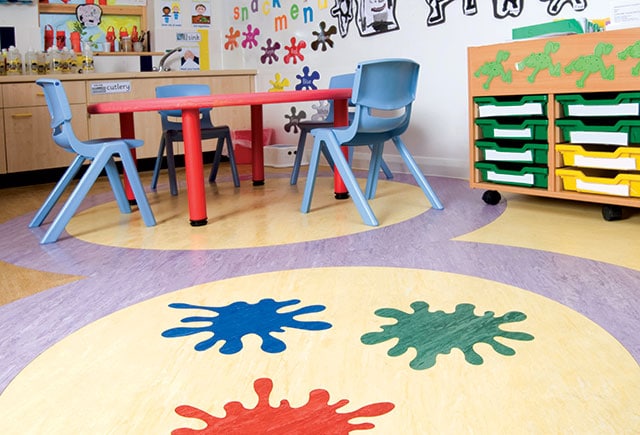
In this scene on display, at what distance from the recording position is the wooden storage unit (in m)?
2.84

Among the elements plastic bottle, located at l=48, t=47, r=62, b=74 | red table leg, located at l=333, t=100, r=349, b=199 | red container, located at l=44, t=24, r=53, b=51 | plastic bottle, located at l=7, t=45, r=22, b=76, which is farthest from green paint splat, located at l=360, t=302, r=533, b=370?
red container, located at l=44, t=24, r=53, b=51

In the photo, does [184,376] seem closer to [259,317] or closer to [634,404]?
[259,317]

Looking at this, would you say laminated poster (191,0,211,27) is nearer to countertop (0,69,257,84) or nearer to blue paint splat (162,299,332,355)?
countertop (0,69,257,84)

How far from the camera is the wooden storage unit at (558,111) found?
284cm

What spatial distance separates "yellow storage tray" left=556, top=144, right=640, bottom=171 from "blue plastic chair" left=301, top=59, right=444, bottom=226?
2.17ft

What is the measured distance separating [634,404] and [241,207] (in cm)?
265

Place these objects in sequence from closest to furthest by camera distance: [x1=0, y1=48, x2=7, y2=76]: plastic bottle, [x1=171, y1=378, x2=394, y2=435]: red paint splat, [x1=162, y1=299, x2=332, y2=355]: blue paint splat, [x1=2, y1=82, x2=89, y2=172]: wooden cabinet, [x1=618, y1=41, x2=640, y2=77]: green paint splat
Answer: [x1=171, y1=378, x2=394, y2=435]: red paint splat → [x1=162, y1=299, x2=332, y2=355]: blue paint splat → [x1=618, y1=41, x2=640, y2=77]: green paint splat → [x1=2, y1=82, x2=89, y2=172]: wooden cabinet → [x1=0, y1=48, x2=7, y2=76]: plastic bottle

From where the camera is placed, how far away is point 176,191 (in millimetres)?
4289

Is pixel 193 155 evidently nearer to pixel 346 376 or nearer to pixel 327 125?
pixel 327 125

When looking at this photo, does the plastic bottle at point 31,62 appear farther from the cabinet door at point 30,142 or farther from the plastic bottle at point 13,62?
the cabinet door at point 30,142

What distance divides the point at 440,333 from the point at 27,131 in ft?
13.3

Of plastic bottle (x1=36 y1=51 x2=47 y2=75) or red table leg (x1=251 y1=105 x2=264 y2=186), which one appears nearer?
red table leg (x1=251 y1=105 x2=264 y2=186)

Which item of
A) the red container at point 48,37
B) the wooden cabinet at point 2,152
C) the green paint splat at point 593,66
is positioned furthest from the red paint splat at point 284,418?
the red container at point 48,37

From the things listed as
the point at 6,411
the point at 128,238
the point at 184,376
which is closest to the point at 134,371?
the point at 184,376
